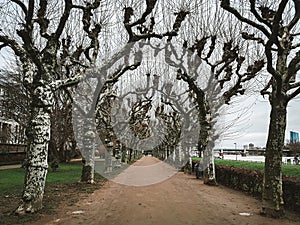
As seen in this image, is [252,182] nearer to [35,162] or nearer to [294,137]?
[35,162]

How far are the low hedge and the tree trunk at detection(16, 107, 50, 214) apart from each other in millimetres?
7848

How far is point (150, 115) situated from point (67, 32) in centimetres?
3341

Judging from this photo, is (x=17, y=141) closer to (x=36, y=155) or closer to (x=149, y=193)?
(x=149, y=193)

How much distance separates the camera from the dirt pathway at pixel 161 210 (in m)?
8.62

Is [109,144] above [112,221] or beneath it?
above

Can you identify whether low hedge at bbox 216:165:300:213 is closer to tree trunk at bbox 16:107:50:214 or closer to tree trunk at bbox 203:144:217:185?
tree trunk at bbox 203:144:217:185

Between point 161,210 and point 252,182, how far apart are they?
5994mm

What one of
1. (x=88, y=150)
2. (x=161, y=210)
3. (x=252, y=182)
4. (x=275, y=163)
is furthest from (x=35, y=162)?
(x=252, y=182)

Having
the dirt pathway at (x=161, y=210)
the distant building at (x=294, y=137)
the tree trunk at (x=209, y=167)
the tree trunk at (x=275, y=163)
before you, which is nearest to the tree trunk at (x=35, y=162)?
the dirt pathway at (x=161, y=210)

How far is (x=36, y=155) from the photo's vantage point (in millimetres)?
9094

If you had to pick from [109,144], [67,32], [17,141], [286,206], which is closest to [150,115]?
[17,141]

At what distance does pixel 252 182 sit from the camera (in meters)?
14.5

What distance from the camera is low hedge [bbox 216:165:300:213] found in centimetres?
1070

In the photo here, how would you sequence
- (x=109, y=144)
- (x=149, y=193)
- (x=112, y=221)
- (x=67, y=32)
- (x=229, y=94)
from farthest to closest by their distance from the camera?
1. (x=109, y=144)
2. (x=229, y=94)
3. (x=67, y=32)
4. (x=149, y=193)
5. (x=112, y=221)
